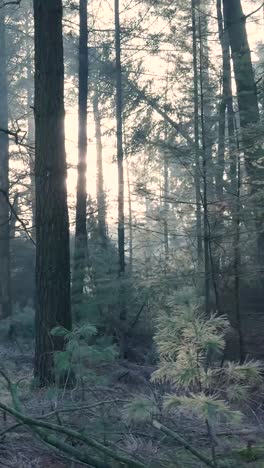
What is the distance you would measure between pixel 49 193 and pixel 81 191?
6.40 m

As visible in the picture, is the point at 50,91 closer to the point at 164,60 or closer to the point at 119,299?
the point at 119,299

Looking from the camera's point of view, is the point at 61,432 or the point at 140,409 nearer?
the point at 61,432

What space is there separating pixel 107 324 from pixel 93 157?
23.5 meters

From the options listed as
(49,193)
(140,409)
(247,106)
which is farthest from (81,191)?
(140,409)

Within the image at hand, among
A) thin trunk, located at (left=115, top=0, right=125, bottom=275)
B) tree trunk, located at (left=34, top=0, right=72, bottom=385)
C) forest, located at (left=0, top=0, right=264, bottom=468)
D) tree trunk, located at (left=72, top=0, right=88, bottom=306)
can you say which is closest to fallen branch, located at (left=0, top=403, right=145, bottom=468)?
forest, located at (left=0, top=0, right=264, bottom=468)

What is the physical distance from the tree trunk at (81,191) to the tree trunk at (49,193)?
4118 millimetres

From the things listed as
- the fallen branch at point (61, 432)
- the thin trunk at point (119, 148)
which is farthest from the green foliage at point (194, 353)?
the thin trunk at point (119, 148)

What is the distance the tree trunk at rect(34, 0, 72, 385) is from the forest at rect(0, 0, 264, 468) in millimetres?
20

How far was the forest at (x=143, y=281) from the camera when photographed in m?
3.85

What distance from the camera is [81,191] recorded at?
1378 centimetres

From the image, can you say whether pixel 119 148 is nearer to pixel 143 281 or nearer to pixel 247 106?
pixel 247 106

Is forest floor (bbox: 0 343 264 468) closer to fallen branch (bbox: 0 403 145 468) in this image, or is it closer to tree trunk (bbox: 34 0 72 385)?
fallen branch (bbox: 0 403 145 468)

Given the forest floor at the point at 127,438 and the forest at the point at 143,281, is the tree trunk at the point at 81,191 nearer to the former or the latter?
the forest at the point at 143,281

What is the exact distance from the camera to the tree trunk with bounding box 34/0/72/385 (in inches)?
293
